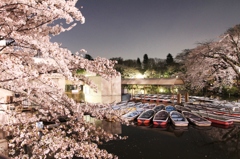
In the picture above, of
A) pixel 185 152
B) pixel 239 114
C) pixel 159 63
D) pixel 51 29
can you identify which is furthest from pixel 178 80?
pixel 159 63

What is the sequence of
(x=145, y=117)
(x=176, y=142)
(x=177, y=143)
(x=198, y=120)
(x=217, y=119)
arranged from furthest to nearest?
(x=145, y=117) → (x=217, y=119) → (x=198, y=120) → (x=176, y=142) → (x=177, y=143)

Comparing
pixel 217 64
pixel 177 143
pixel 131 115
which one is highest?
pixel 217 64

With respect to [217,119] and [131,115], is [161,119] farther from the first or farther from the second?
[217,119]

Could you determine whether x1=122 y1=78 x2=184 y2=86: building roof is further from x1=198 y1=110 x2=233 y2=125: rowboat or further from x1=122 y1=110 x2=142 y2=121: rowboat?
x1=122 y1=110 x2=142 y2=121: rowboat

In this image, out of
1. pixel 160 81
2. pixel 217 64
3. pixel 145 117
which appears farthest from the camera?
pixel 160 81

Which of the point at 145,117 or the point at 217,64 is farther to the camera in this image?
the point at 217,64

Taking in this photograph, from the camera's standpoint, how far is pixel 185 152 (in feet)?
30.1

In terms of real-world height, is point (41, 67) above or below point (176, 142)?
above

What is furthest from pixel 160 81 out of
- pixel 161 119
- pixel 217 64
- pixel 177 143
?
pixel 177 143

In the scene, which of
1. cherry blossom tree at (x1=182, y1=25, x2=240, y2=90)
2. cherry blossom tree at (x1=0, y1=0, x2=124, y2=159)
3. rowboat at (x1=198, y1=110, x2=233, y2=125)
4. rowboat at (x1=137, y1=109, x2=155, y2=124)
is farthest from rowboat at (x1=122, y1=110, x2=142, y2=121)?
cherry blossom tree at (x1=0, y1=0, x2=124, y2=159)

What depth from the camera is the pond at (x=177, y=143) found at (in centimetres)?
885

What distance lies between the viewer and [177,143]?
10.5 metres

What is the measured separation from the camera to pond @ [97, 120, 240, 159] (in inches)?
349

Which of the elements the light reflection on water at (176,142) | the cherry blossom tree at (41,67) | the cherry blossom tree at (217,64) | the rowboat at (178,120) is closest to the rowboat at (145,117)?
the light reflection on water at (176,142)
